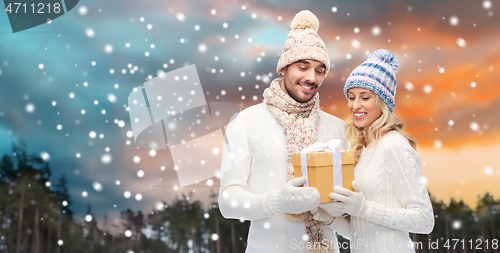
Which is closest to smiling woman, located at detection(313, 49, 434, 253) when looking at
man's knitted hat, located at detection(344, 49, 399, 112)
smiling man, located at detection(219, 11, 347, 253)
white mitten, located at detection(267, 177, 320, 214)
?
man's knitted hat, located at detection(344, 49, 399, 112)

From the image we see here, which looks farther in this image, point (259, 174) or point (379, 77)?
point (259, 174)

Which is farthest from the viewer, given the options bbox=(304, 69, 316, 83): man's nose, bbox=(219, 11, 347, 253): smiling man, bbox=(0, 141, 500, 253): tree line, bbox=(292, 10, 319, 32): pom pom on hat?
bbox=(0, 141, 500, 253): tree line

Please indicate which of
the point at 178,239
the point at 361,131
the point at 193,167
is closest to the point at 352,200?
the point at 361,131

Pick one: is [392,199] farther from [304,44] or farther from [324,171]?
[304,44]

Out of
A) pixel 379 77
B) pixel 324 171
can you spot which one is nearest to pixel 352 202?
pixel 324 171

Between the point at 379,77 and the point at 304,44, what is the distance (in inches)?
24.5

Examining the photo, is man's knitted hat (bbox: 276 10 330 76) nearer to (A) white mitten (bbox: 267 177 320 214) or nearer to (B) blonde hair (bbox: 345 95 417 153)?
(B) blonde hair (bbox: 345 95 417 153)

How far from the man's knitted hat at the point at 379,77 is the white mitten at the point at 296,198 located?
84cm

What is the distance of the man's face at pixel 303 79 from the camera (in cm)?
271

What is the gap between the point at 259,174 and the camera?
272 cm

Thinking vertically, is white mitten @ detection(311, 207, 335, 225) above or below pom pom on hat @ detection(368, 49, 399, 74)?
below

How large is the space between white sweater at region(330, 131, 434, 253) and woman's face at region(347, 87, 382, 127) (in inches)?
7.2

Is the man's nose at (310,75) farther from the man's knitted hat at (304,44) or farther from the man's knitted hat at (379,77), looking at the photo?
the man's knitted hat at (379,77)

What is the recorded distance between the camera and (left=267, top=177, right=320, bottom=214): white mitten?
208 centimetres
